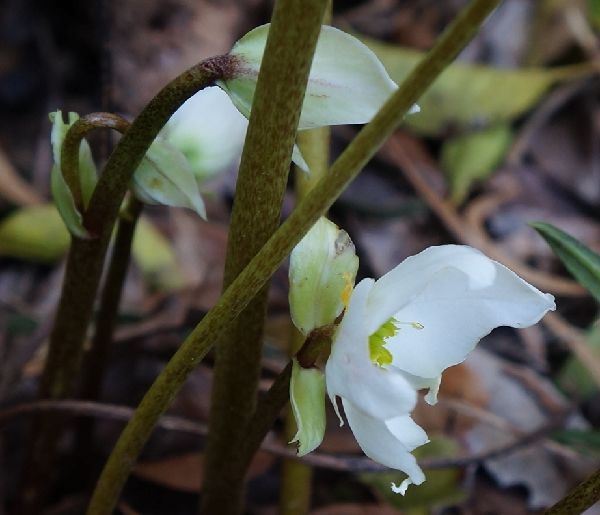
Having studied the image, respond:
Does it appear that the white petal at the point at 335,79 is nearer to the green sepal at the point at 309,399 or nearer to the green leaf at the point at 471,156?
the green sepal at the point at 309,399

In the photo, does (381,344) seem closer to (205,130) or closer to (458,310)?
(458,310)

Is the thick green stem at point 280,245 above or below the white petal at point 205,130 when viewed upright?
below

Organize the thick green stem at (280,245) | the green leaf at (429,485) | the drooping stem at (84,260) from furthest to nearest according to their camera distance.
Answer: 1. the green leaf at (429,485)
2. the drooping stem at (84,260)
3. the thick green stem at (280,245)

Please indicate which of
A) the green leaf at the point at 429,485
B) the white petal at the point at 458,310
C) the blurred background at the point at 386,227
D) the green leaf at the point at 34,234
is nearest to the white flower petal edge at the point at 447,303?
the white petal at the point at 458,310

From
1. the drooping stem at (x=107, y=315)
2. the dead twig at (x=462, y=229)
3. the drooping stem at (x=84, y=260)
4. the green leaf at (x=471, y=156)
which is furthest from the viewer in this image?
the green leaf at (x=471, y=156)

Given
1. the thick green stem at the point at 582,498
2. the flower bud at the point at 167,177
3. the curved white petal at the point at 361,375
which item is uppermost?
the flower bud at the point at 167,177

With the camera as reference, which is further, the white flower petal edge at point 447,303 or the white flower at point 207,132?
the white flower at point 207,132

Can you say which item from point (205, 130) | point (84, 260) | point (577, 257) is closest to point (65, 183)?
point (84, 260)
